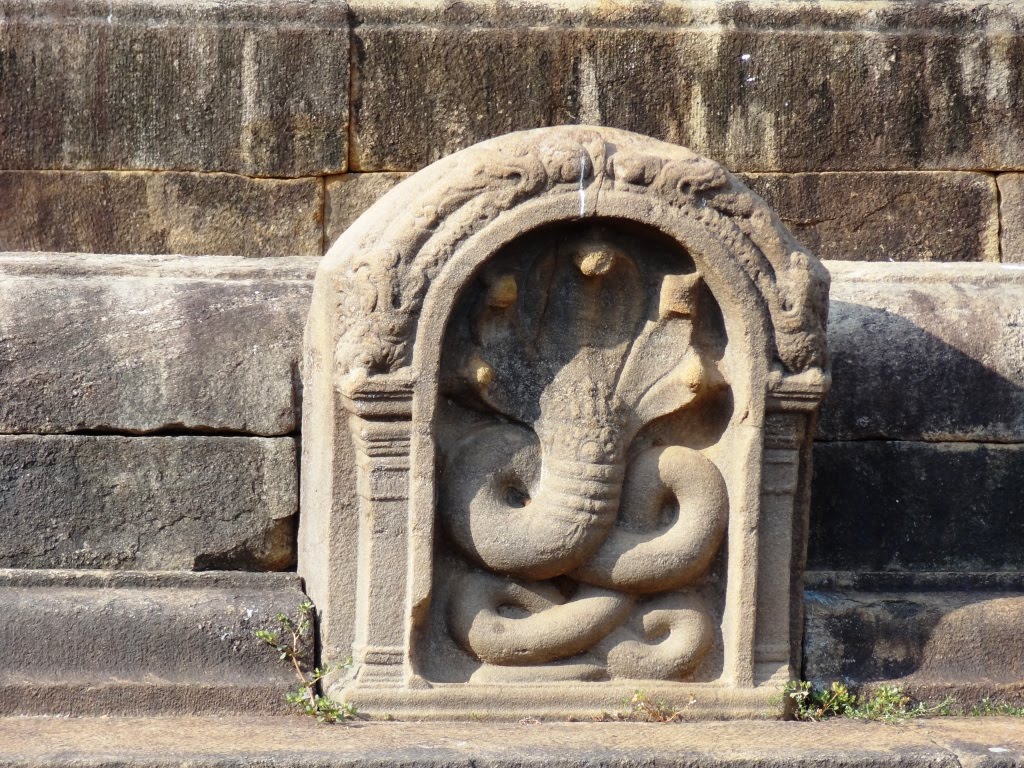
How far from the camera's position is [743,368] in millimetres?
4098

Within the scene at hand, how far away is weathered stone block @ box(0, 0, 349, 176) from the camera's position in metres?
4.88

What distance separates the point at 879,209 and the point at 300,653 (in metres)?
2.50

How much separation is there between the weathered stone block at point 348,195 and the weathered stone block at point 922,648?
1909mm

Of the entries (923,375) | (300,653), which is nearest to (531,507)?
(300,653)

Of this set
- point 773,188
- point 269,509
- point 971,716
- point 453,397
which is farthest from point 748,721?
point 773,188

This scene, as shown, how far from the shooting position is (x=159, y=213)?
498 cm

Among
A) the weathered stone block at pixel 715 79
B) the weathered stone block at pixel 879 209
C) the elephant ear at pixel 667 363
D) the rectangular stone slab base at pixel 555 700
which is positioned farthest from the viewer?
the weathered stone block at pixel 879 209

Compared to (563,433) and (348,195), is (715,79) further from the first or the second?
(563,433)

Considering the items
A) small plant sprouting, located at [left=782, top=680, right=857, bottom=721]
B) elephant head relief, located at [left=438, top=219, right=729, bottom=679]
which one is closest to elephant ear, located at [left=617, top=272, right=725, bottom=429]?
elephant head relief, located at [left=438, top=219, right=729, bottom=679]

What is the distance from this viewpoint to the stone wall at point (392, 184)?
14.3ft

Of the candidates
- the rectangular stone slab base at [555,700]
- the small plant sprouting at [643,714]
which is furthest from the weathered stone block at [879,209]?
the small plant sprouting at [643,714]

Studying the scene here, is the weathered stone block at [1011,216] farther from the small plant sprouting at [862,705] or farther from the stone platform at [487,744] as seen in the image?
→ the stone platform at [487,744]

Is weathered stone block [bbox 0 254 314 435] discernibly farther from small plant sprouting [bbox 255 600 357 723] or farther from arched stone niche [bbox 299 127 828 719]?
small plant sprouting [bbox 255 600 357 723]

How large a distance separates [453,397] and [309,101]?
135 cm
